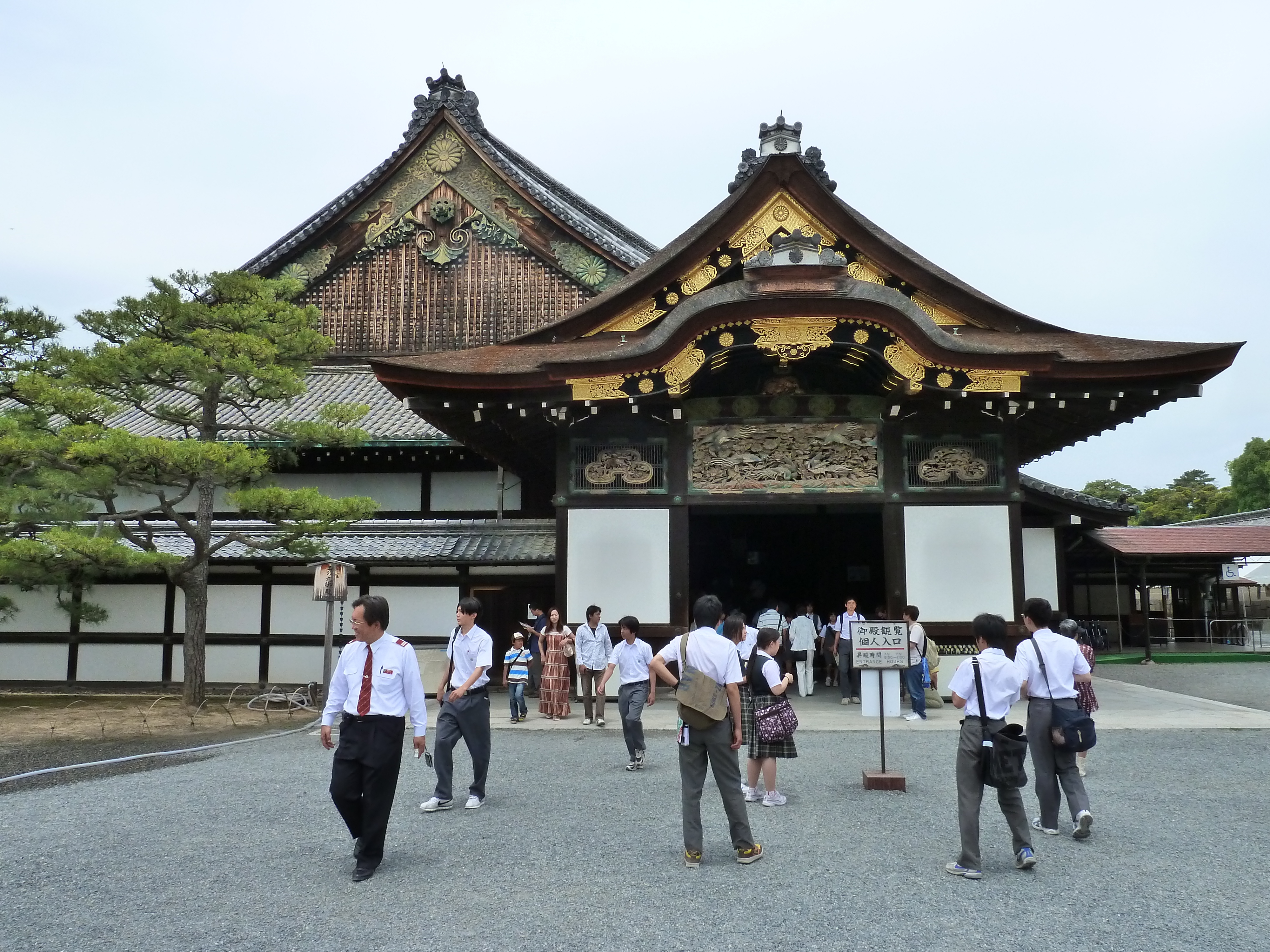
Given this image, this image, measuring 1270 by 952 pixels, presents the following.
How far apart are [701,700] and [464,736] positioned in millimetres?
2374

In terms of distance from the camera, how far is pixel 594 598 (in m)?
12.9

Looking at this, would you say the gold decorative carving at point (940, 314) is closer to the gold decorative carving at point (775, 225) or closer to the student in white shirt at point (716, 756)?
the gold decorative carving at point (775, 225)

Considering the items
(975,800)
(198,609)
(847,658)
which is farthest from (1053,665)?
(198,609)

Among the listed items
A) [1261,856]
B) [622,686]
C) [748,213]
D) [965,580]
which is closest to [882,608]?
[965,580]

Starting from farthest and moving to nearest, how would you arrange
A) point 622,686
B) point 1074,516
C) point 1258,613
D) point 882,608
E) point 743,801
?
point 1258,613 < point 882,608 < point 1074,516 < point 622,686 < point 743,801

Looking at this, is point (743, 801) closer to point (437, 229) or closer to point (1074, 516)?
point (1074, 516)

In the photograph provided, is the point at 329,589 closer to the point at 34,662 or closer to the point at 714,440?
the point at 714,440

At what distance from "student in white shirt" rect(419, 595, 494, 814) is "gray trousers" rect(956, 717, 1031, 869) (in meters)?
3.46

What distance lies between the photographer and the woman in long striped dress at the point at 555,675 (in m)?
11.7

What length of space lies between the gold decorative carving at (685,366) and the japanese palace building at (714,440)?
0.13 feet

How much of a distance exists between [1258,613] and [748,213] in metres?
32.0

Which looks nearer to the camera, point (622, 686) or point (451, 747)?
point (451, 747)

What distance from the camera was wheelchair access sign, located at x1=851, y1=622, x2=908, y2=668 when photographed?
7816mm

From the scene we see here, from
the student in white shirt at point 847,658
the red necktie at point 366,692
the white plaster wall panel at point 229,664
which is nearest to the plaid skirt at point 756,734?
the red necktie at point 366,692
